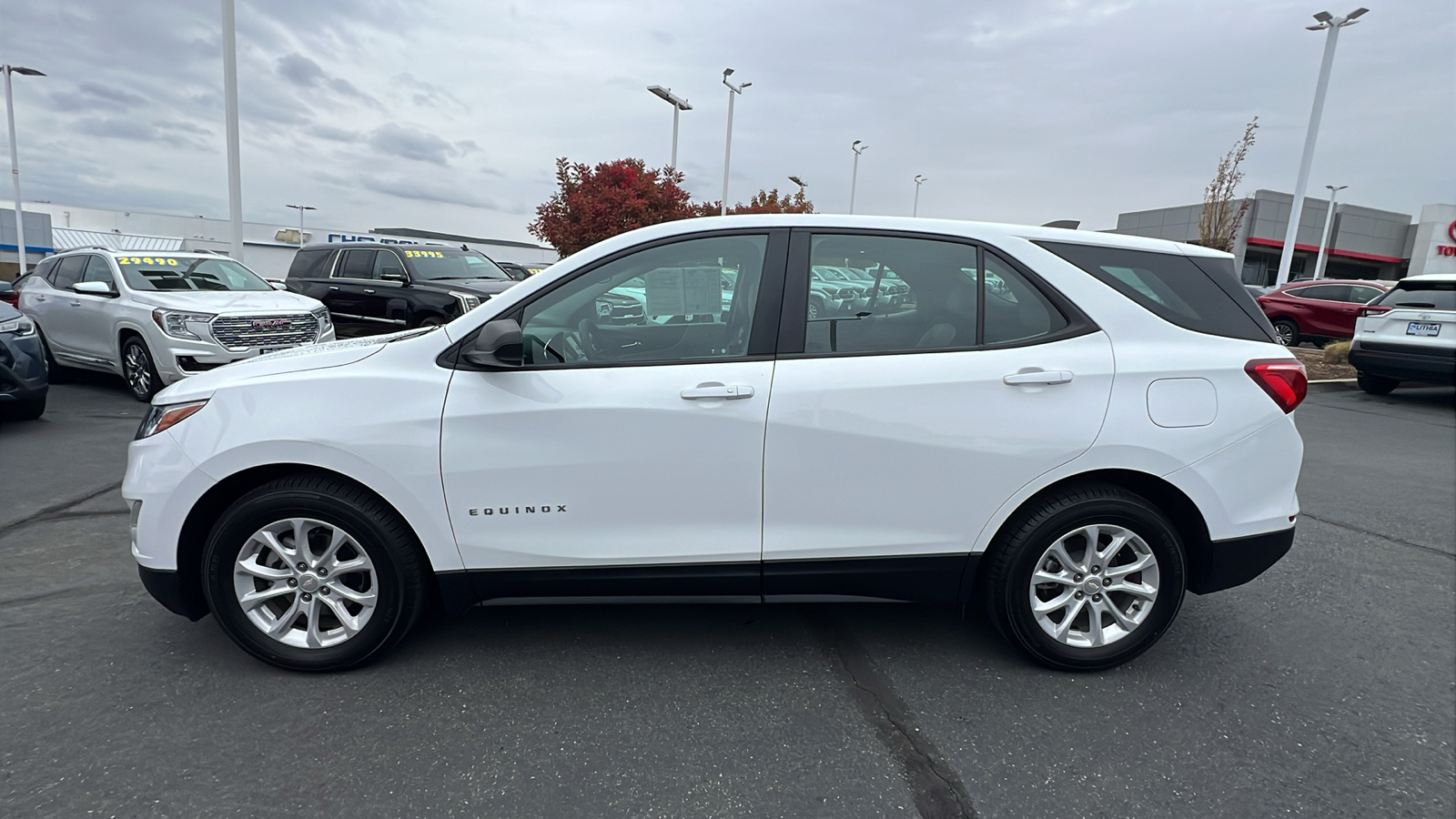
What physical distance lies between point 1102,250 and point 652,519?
201 centimetres

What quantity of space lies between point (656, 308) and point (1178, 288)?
2.02 m

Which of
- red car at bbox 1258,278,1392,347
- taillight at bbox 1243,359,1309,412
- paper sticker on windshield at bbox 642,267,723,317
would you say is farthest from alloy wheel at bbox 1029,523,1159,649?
red car at bbox 1258,278,1392,347

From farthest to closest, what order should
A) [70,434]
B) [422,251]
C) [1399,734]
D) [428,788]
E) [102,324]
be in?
1. [422,251]
2. [102,324]
3. [70,434]
4. [1399,734]
5. [428,788]

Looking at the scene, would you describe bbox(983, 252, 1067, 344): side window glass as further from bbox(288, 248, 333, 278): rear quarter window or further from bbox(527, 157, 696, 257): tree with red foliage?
bbox(527, 157, 696, 257): tree with red foliage

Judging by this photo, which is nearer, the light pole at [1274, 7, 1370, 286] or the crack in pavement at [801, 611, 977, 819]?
the crack in pavement at [801, 611, 977, 819]

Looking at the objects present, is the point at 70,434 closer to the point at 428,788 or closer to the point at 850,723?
the point at 428,788

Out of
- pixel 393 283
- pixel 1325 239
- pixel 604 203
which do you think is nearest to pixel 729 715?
pixel 393 283

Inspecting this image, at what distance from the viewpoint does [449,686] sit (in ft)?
9.32

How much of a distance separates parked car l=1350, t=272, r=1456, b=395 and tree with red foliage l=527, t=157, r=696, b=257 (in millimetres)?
22236

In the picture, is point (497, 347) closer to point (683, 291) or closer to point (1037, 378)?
point (683, 291)

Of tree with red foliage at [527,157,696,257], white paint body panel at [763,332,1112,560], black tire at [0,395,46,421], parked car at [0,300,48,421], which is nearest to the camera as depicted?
white paint body panel at [763,332,1112,560]

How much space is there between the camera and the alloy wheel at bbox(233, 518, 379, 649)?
2.81 metres

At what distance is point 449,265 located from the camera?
1198 cm

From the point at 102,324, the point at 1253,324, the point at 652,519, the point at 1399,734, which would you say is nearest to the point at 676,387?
the point at 652,519
